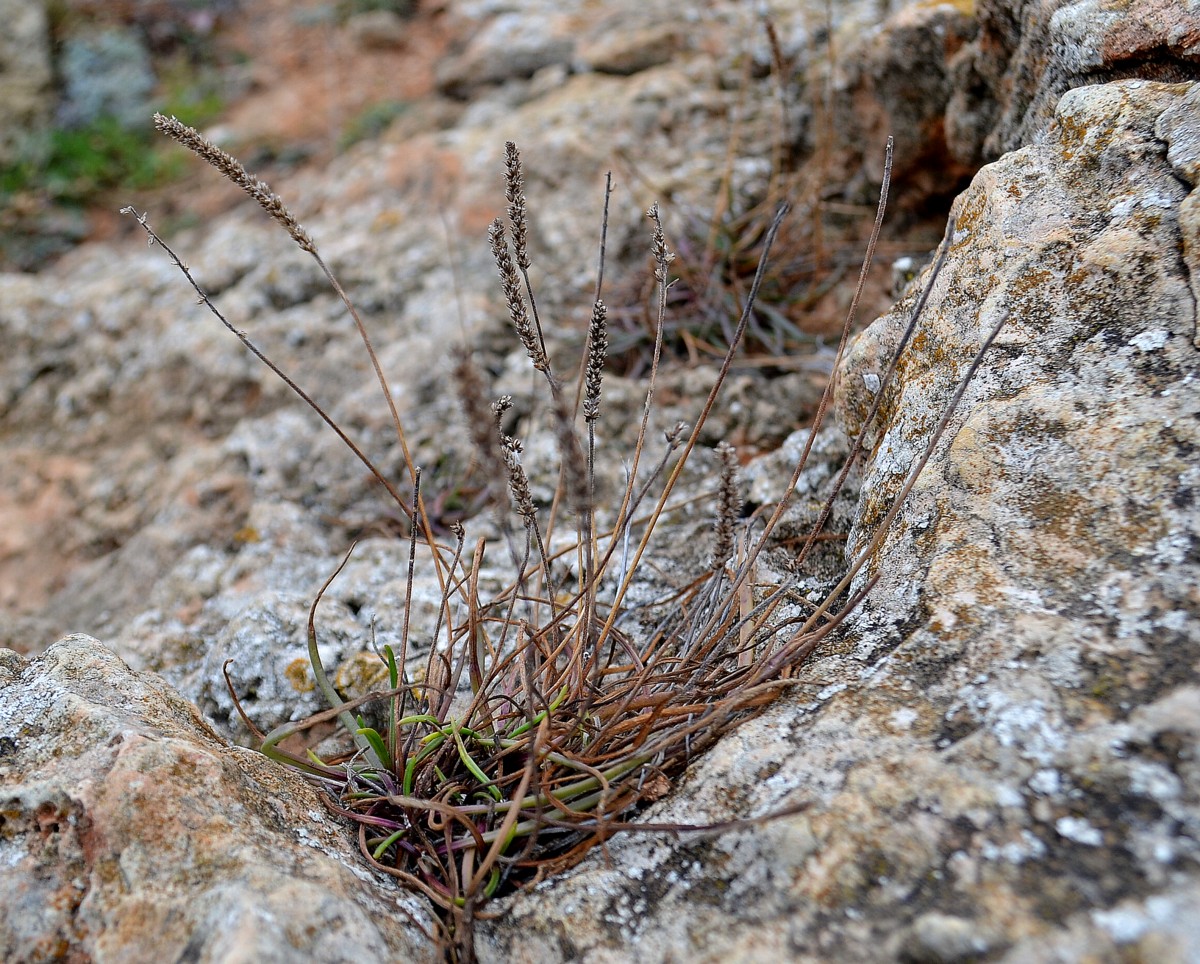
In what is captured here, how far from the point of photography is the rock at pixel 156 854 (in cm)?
111

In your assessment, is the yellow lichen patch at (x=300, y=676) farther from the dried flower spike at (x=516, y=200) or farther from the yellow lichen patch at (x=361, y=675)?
the dried flower spike at (x=516, y=200)

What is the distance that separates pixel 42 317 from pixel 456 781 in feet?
11.0

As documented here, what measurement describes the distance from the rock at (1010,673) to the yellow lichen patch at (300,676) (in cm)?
86

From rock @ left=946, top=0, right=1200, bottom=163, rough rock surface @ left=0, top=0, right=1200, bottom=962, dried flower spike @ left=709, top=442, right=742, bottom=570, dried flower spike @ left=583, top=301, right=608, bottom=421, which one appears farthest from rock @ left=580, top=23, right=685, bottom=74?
dried flower spike @ left=709, top=442, right=742, bottom=570

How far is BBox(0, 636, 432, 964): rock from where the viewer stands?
1109mm

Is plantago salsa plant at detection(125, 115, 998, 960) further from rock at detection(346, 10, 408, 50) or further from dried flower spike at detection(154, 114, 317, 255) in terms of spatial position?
rock at detection(346, 10, 408, 50)

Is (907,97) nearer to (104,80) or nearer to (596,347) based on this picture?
(596,347)

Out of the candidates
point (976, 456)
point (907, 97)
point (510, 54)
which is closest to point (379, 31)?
point (510, 54)

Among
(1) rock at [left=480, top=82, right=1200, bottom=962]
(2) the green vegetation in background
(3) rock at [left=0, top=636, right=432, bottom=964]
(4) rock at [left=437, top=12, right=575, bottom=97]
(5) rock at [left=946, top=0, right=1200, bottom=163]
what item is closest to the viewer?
(1) rock at [left=480, top=82, right=1200, bottom=962]

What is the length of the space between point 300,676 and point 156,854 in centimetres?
79

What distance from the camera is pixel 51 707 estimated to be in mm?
1367

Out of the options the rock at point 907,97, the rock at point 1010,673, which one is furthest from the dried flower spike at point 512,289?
the rock at point 907,97

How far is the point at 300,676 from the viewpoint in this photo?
1.96 m

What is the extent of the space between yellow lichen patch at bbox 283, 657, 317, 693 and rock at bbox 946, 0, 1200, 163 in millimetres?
2018
